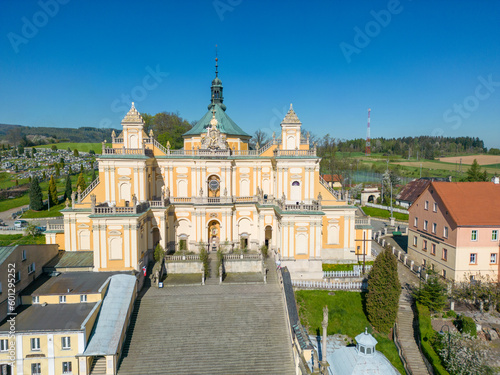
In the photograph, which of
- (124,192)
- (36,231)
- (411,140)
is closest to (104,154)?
(124,192)

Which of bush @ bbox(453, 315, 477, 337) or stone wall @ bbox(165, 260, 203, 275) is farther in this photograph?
stone wall @ bbox(165, 260, 203, 275)

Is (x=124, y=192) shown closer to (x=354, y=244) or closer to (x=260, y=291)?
(x=260, y=291)

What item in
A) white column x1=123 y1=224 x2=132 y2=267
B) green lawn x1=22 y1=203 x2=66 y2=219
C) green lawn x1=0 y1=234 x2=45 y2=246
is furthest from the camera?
green lawn x1=22 y1=203 x2=66 y2=219

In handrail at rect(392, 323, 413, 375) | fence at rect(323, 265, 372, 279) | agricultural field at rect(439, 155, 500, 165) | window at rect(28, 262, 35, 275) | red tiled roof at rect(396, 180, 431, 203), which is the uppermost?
agricultural field at rect(439, 155, 500, 165)

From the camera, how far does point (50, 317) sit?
66.4ft

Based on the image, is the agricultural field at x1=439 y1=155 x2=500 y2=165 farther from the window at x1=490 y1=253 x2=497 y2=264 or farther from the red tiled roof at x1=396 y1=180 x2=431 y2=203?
the window at x1=490 y1=253 x2=497 y2=264

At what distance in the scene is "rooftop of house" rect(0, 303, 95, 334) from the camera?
19109 mm

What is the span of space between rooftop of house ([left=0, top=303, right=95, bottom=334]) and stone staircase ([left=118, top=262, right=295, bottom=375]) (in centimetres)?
321

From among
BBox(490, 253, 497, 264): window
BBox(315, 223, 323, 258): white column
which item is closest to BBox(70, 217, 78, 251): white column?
BBox(315, 223, 323, 258): white column

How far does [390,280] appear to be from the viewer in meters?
23.4

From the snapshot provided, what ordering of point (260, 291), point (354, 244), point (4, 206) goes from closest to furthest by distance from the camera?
point (260, 291) → point (354, 244) → point (4, 206)

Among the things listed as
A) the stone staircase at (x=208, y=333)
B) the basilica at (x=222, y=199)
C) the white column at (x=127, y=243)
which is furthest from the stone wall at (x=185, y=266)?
the white column at (x=127, y=243)

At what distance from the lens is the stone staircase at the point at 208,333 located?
770 inches

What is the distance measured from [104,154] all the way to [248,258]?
593 inches
